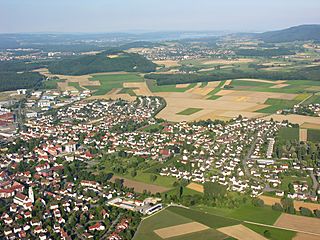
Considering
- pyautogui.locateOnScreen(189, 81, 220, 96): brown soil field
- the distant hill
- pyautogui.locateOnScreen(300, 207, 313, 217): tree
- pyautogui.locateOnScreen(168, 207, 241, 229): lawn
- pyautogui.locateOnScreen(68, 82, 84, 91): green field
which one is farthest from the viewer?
the distant hill

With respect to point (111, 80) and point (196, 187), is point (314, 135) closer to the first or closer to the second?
point (196, 187)

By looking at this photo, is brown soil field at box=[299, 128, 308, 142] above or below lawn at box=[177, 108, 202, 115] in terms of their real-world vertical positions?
below

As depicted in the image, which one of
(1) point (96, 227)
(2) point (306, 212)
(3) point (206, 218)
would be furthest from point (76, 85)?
(2) point (306, 212)

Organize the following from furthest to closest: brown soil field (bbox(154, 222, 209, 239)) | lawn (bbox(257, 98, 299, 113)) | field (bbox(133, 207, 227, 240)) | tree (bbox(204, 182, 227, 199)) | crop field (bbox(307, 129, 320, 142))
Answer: lawn (bbox(257, 98, 299, 113)) → crop field (bbox(307, 129, 320, 142)) → tree (bbox(204, 182, 227, 199)) → brown soil field (bbox(154, 222, 209, 239)) → field (bbox(133, 207, 227, 240))

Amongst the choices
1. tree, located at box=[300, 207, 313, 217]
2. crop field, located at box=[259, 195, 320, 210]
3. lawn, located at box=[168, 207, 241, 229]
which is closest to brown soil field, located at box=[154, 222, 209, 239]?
lawn, located at box=[168, 207, 241, 229]

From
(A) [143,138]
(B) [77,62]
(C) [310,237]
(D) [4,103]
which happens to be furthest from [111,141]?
(B) [77,62]

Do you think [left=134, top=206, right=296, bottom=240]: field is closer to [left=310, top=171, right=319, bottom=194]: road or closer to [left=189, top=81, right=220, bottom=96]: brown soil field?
[left=310, top=171, right=319, bottom=194]: road
